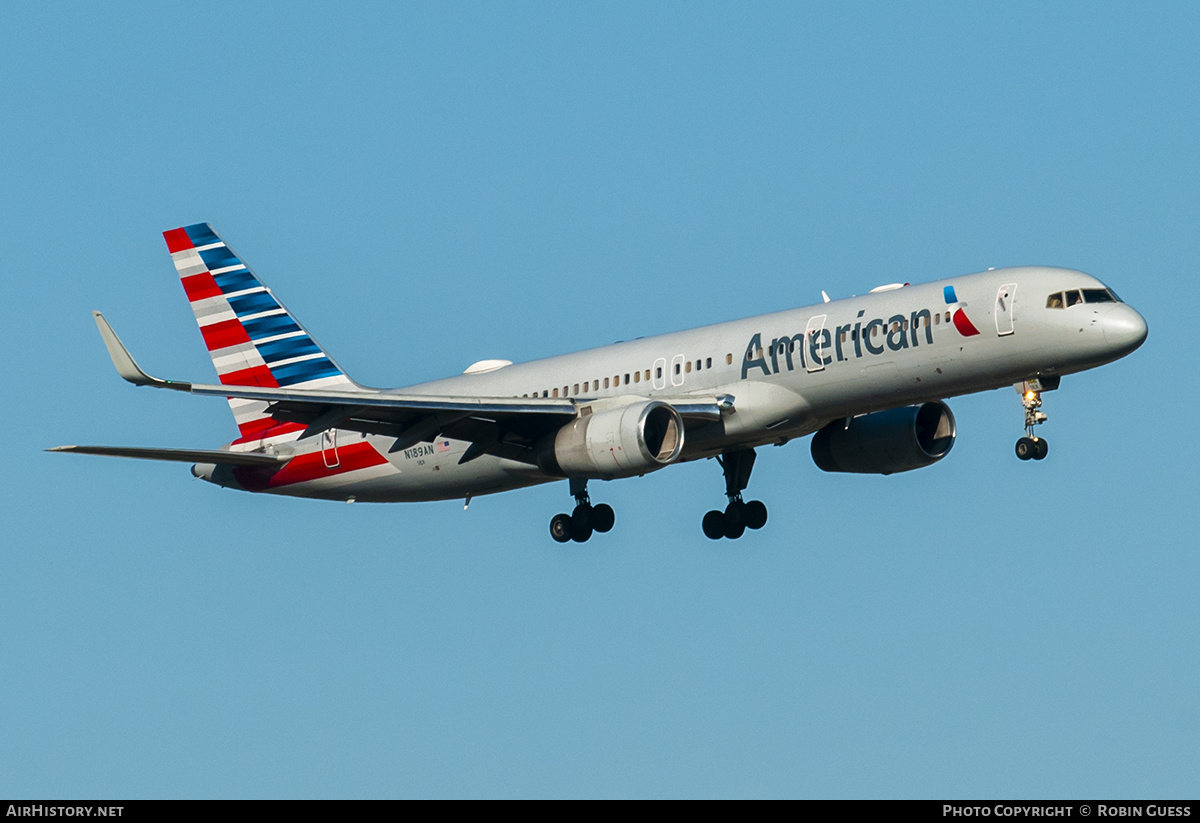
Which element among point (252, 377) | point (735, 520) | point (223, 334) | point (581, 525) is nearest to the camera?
point (581, 525)

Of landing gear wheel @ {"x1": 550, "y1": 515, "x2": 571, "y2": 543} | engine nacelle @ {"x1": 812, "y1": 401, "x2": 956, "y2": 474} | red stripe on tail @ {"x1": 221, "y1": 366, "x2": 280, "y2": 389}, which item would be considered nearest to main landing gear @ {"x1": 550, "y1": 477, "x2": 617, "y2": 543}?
landing gear wheel @ {"x1": 550, "y1": 515, "x2": 571, "y2": 543}

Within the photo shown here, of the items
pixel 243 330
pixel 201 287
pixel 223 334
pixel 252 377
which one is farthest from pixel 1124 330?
pixel 201 287

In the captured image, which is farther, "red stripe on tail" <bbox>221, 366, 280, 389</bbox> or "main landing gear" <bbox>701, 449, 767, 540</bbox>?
"red stripe on tail" <bbox>221, 366, 280, 389</bbox>

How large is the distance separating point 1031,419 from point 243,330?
23803 mm

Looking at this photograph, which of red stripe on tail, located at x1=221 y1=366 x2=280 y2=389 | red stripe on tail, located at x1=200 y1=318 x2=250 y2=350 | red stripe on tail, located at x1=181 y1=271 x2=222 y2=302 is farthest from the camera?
red stripe on tail, located at x1=181 y1=271 x2=222 y2=302

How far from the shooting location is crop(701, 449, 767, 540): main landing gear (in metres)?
49.1

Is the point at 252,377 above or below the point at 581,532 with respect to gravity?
above

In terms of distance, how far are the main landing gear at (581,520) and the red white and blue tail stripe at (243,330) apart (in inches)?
326

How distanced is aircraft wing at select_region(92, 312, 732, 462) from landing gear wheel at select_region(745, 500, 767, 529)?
5.71m

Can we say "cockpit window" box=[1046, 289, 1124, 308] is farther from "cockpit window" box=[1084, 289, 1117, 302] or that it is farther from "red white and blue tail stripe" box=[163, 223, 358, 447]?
"red white and blue tail stripe" box=[163, 223, 358, 447]

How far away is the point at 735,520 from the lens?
49.2m

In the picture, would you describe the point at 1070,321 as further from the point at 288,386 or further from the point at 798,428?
the point at 288,386

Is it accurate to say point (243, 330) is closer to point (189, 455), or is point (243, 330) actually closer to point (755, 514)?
point (189, 455)
